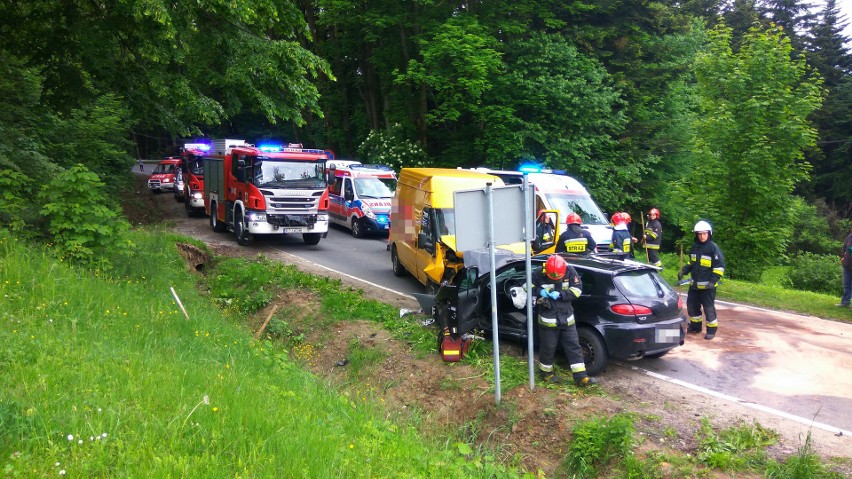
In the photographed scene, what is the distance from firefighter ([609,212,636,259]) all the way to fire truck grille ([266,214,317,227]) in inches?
340

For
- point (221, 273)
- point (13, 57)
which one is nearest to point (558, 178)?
point (221, 273)

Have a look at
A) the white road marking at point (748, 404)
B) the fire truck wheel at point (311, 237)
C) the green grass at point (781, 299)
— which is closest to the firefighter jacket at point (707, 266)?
the white road marking at point (748, 404)

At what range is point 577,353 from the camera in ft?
24.9

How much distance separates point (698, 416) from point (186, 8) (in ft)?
31.9

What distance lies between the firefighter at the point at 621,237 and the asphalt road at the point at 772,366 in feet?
6.81

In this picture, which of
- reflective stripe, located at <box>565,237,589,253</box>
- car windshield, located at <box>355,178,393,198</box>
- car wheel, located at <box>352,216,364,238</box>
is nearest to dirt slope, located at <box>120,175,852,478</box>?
reflective stripe, located at <box>565,237,589,253</box>

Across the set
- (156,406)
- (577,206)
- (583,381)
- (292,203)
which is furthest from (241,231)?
(156,406)

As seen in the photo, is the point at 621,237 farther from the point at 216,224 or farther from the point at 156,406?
the point at 216,224

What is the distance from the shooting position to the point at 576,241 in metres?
11.9

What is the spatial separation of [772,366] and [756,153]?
8764mm

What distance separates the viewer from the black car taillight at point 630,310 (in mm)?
7727

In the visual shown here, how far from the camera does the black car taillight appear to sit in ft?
25.3

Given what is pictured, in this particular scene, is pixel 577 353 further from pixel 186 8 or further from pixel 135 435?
pixel 186 8

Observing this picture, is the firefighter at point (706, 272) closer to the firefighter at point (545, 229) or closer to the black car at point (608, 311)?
the black car at point (608, 311)
